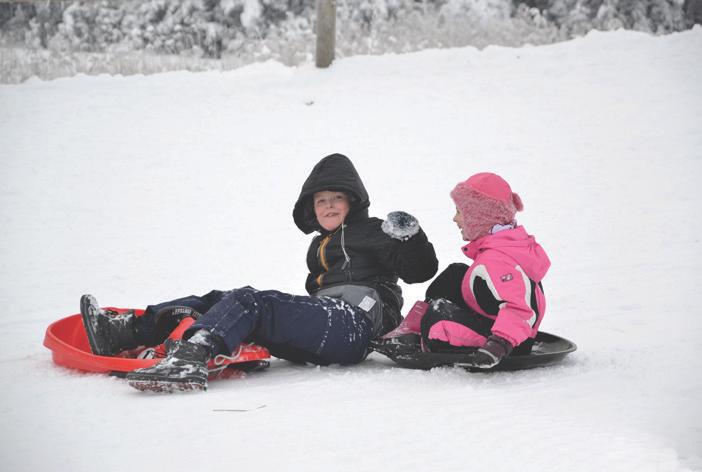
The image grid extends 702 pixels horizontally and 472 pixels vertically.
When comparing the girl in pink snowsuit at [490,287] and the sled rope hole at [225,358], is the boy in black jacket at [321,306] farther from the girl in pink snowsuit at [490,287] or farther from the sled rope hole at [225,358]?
the girl in pink snowsuit at [490,287]

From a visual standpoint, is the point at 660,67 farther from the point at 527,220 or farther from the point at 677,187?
the point at 527,220

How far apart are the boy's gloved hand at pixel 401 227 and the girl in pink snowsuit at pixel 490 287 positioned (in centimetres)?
19

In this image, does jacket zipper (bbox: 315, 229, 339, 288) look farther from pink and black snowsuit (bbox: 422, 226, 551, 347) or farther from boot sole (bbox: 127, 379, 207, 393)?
boot sole (bbox: 127, 379, 207, 393)

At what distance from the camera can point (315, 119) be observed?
7637mm

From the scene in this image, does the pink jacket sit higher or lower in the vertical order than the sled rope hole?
higher

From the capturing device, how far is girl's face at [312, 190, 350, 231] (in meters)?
3.43

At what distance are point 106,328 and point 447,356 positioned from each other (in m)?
1.41

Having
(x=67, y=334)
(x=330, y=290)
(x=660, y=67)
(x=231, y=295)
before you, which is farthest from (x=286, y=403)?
(x=660, y=67)

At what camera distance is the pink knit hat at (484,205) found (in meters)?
2.96

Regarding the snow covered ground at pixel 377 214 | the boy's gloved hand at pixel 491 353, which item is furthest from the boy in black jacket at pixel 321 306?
the boy's gloved hand at pixel 491 353

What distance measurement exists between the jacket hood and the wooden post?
5822 mm

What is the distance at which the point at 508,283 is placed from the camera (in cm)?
274

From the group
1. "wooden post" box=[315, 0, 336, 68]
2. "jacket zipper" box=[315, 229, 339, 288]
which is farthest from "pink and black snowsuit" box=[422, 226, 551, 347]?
"wooden post" box=[315, 0, 336, 68]

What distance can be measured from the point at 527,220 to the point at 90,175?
3.81 meters
